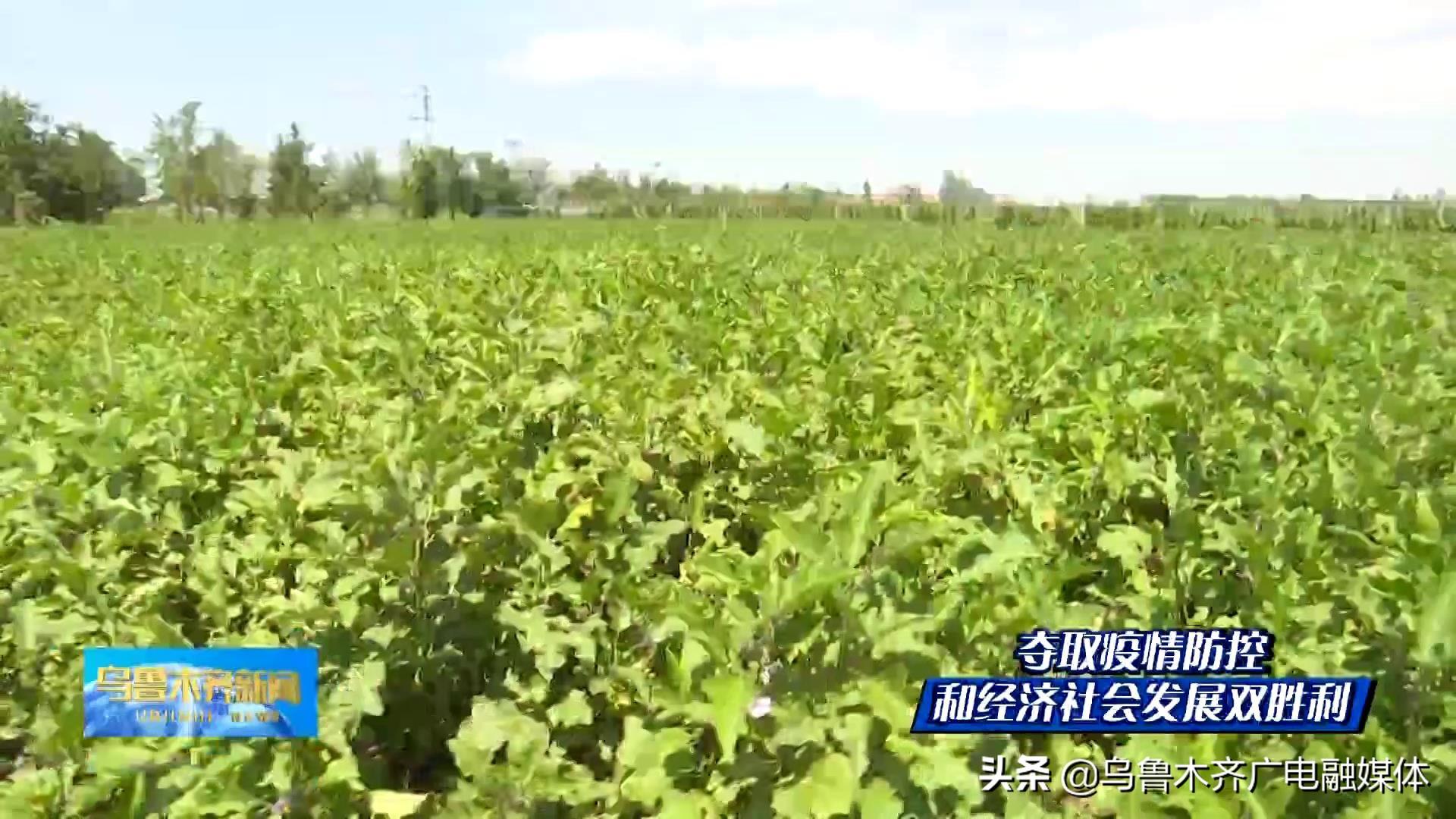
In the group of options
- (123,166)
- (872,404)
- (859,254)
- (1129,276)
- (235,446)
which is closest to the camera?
(235,446)

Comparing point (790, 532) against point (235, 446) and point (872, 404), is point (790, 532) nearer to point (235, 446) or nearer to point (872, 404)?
point (235, 446)

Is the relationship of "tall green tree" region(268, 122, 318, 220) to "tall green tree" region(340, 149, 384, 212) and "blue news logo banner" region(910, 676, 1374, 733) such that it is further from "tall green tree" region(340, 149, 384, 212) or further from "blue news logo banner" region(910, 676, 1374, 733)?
"blue news logo banner" region(910, 676, 1374, 733)

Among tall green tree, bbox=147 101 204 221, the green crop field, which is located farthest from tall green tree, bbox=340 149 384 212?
the green crop field

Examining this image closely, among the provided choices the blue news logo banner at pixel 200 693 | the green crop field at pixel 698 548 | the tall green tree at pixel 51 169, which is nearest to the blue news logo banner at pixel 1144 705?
the green crop field at pixel 698 548

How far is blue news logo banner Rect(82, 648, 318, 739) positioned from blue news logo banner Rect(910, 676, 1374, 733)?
1.39 metres

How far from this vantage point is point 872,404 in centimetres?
504

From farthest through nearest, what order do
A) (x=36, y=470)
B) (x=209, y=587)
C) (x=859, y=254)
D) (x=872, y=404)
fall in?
(x=859, y=254)
(x=872, y=404)
(x=36, y=470)
(x=209, y=587)

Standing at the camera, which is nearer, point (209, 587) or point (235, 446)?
point (209, 587)

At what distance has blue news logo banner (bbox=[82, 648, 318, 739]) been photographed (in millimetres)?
2367

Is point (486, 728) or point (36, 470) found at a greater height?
point (36, 470)

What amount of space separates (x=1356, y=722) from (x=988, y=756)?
0.78m

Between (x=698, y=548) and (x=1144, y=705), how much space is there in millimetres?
1902

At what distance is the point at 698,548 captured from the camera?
4.09m

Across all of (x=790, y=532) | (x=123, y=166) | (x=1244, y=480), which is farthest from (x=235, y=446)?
(x=123, y=166)
